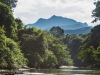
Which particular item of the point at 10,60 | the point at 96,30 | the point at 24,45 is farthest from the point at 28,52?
the point at 96,30

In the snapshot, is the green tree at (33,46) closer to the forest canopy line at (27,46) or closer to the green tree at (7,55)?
the forest canopy line at (27,46)

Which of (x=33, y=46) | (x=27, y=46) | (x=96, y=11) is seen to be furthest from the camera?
(x=96, y=11)

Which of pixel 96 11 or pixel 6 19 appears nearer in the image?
pixel 6 19

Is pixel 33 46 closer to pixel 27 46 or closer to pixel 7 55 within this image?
pixel 27 46

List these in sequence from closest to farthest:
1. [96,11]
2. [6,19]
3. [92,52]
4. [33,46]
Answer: [6,19]
[33,46]
[92,52]
[96,11]

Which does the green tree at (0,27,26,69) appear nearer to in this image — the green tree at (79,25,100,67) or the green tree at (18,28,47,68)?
the green tree at (18,28,47,68)

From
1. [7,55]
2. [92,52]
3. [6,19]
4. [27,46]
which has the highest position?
[6,19]

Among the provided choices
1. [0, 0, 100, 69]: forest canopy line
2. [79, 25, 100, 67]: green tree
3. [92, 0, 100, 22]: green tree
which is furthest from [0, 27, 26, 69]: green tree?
[92, 0, 100, 22]: green tree

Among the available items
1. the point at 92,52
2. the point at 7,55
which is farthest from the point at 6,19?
the point at 92,52

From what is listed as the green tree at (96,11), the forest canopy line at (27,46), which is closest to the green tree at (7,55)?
the forest canopy line at (27,46)

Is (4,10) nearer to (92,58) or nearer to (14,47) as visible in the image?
(14,47)

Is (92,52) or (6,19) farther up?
(6,19)

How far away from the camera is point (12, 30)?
82625 mm

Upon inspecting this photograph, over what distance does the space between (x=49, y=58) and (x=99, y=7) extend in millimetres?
35457
